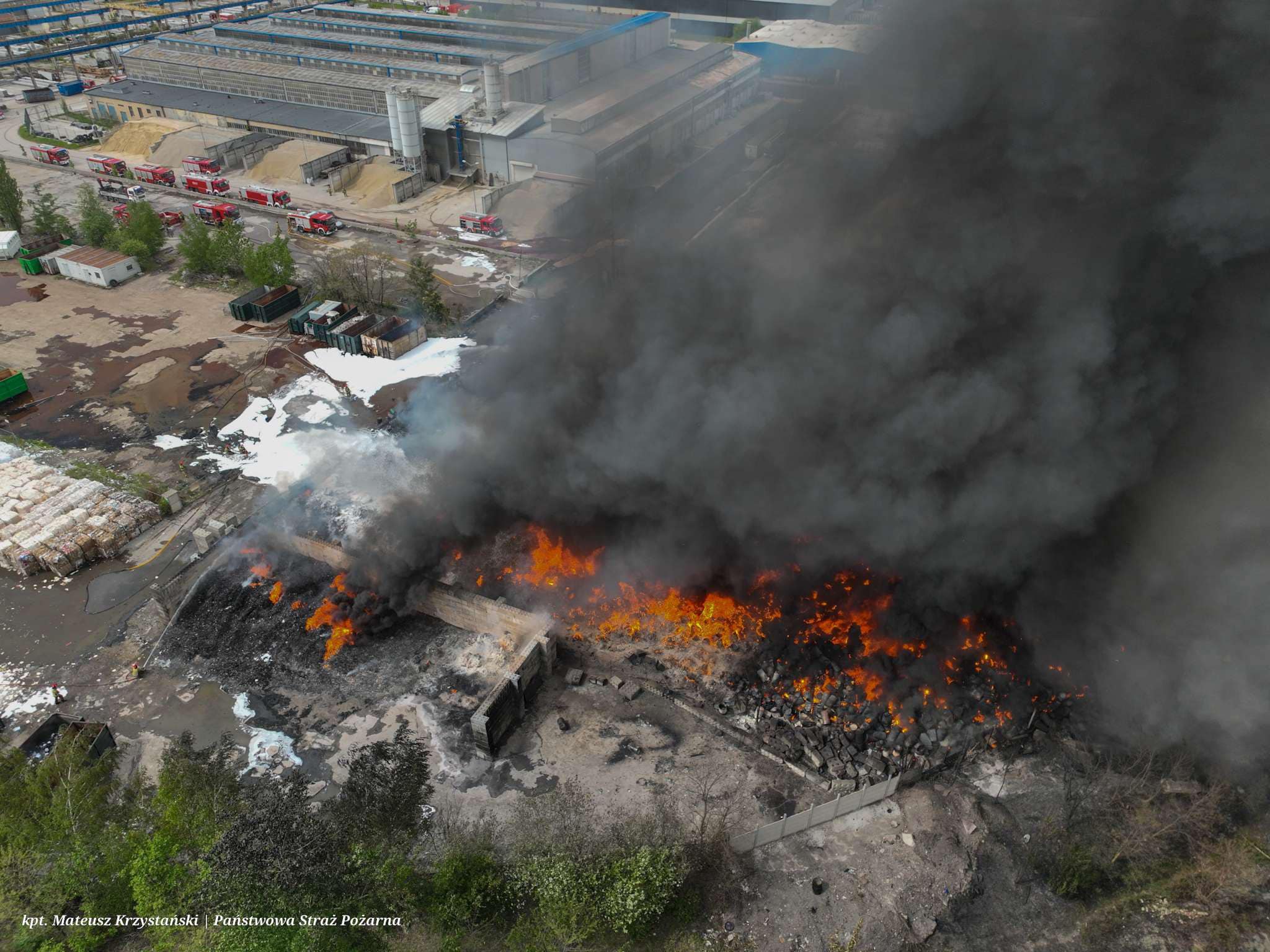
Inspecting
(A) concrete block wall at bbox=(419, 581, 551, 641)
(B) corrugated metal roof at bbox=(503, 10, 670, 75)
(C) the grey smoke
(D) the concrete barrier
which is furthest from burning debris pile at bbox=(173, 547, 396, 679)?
(B) corrugated metal roof at bbox=(503, 10, 670, 75)

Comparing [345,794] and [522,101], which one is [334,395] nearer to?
[345,794]

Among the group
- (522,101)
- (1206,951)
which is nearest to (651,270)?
(1206,951)

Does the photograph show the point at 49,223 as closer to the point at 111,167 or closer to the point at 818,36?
the point at 111,167

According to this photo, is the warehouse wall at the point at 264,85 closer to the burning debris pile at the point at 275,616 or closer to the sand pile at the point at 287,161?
the sand pile at the point at 287,161

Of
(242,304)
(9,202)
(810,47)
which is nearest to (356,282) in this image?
(242,304)

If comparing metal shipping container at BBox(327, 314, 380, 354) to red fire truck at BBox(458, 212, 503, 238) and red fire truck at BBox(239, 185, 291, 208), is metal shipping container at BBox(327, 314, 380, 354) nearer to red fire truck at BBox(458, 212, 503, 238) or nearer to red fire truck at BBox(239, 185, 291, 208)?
red fire truck at BBox(458, 212, 503, 238)
